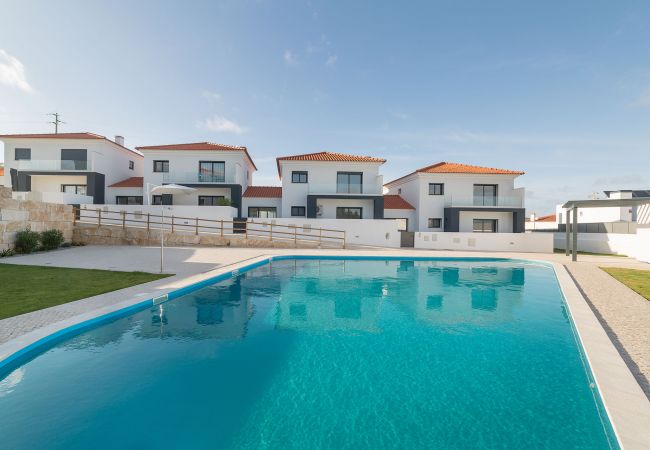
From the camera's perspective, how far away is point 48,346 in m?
5.15

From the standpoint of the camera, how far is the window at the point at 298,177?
26.7 m

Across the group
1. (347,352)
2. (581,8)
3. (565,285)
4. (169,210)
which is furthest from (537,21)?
(169,210)

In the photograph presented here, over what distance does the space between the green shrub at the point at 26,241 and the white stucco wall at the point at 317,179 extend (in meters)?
16.2

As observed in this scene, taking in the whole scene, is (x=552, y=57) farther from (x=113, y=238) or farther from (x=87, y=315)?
(x=113, y=238)

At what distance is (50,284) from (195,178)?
63.5 ft

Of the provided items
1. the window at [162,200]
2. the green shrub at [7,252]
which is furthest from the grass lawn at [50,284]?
the window at [162,200]

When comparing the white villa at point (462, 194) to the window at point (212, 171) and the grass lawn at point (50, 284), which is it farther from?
the grass lawn at point (50, 284)

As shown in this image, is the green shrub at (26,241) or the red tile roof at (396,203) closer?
the green shrub at (26,241)

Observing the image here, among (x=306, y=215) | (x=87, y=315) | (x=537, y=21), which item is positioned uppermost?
(x=537, y=21)

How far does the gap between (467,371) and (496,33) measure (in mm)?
19044

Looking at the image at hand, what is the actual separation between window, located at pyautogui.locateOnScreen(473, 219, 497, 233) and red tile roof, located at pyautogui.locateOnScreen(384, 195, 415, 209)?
6.16 meters

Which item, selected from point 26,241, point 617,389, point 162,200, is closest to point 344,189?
point 162,200

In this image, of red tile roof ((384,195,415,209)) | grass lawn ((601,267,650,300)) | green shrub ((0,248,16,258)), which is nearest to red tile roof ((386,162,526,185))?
red tile roof ((384,195,415,209))

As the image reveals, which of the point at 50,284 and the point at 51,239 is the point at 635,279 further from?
the point at 51,239
